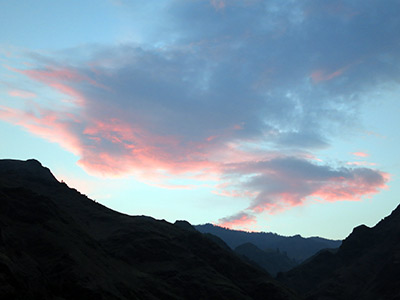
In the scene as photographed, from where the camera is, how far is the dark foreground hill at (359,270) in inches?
5482

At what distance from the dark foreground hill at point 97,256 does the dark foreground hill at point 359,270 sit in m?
37.5

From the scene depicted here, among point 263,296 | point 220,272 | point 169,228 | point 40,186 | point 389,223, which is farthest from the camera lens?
point 389,223

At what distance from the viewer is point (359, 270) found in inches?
6363

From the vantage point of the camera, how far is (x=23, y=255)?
64.0m

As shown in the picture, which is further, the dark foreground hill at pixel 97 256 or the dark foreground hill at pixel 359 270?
the dark foreground hill at pixel 359 270

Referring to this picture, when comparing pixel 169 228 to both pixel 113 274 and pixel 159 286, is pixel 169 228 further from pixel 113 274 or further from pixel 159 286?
pixel 113 274

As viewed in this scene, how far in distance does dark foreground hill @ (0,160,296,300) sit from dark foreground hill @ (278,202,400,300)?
123 feet

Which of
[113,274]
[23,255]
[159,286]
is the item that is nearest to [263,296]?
[159,286]

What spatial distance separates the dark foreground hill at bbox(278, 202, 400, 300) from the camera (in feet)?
457

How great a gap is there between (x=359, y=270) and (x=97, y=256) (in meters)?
124

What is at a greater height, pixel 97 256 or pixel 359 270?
pixel 359 270

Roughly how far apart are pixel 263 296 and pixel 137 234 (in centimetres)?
4640

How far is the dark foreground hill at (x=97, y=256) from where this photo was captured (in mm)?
64750

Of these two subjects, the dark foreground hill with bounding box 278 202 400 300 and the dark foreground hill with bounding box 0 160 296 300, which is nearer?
the dark foreground hill with bounding box 0 160 296 300
